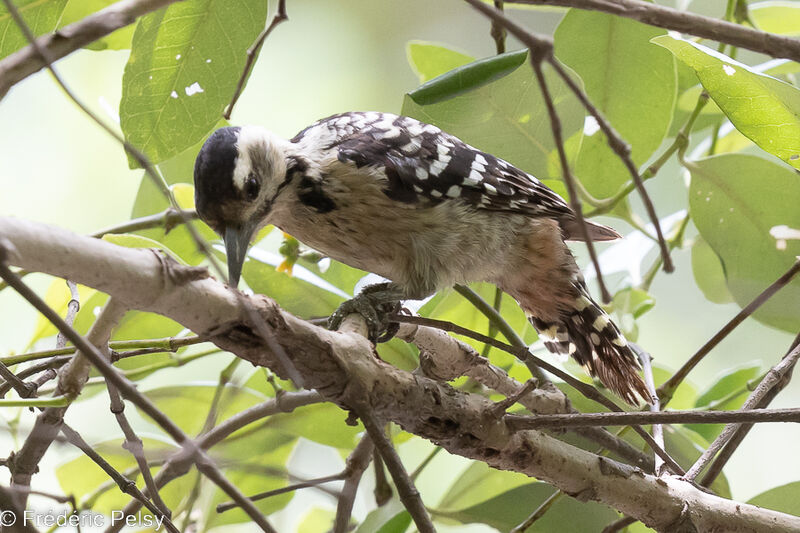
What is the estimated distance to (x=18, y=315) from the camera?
2.17m

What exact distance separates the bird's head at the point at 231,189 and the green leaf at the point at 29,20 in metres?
0.25

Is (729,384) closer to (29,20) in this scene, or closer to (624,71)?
(624,71)

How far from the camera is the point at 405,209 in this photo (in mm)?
1263

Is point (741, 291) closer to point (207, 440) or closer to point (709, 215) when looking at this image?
point (709, 215)

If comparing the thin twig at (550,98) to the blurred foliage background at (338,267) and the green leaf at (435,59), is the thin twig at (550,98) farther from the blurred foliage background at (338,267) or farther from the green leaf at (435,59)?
the green leaf at (435,59)

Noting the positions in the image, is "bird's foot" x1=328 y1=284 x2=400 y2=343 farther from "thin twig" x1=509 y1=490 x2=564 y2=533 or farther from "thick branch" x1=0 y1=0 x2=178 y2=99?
"thick branch" x1=0 y1=0 x2=178 y2=99

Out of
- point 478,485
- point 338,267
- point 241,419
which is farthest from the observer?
point 338,267

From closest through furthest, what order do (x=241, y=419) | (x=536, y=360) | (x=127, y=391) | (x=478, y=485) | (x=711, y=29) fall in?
(x=127, y=391) → (x=711, y=29) → (x=536, y=360) → (x=241, y=419) → (x=478, y=485)

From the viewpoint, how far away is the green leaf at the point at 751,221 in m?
1.25

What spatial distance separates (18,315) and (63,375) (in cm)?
156

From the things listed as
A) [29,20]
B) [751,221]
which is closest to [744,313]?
[751,221]

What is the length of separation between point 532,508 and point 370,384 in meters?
0.53

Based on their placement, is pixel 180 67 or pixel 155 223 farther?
pixel 155 223

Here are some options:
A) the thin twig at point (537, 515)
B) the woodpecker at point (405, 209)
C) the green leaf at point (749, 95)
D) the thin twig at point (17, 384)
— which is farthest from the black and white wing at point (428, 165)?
the thin twig at point (17, 384)
